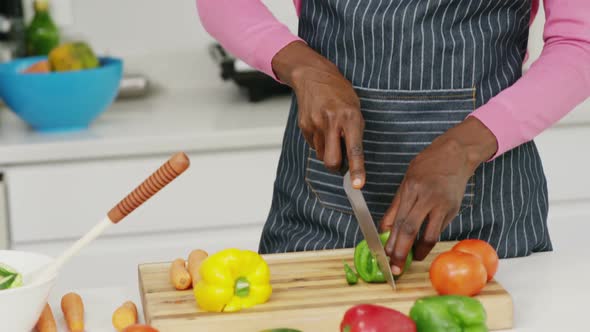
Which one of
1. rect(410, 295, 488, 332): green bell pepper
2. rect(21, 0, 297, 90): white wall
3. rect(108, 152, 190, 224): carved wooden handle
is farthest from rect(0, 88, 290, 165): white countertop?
rect(410, 295, 488, 332): green bell pepper

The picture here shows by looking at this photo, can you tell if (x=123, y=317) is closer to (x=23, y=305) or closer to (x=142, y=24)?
(x=23, y=305)

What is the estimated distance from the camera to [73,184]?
2160 millimetres

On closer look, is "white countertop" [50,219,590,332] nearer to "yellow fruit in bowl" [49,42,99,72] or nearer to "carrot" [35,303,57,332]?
"carrot" [35,303,57,332]

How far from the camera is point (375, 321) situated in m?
1.01

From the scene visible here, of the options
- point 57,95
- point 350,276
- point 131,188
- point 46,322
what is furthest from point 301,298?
point 57,95

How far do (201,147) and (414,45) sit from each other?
2.66 feet

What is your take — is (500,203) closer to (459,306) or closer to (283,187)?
(283,187)

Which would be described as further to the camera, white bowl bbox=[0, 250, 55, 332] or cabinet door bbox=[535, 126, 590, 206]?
cabinet door bbox=[535, 126, 590, 206]

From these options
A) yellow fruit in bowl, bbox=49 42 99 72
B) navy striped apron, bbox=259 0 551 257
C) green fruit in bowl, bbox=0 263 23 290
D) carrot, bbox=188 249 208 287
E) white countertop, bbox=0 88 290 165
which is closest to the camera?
green fruit in bowl, bbox=0 263 23 290

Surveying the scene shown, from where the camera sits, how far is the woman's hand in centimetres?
121

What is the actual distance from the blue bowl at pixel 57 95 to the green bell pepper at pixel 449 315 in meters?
1.35

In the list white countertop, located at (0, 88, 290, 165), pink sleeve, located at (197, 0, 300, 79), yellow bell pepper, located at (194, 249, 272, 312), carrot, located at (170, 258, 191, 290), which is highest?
pink sleeve, located at (197, 0, 300, 79)

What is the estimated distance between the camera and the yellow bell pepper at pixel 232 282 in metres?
1.15

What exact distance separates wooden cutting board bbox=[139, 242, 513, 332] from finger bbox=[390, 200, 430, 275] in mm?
43
